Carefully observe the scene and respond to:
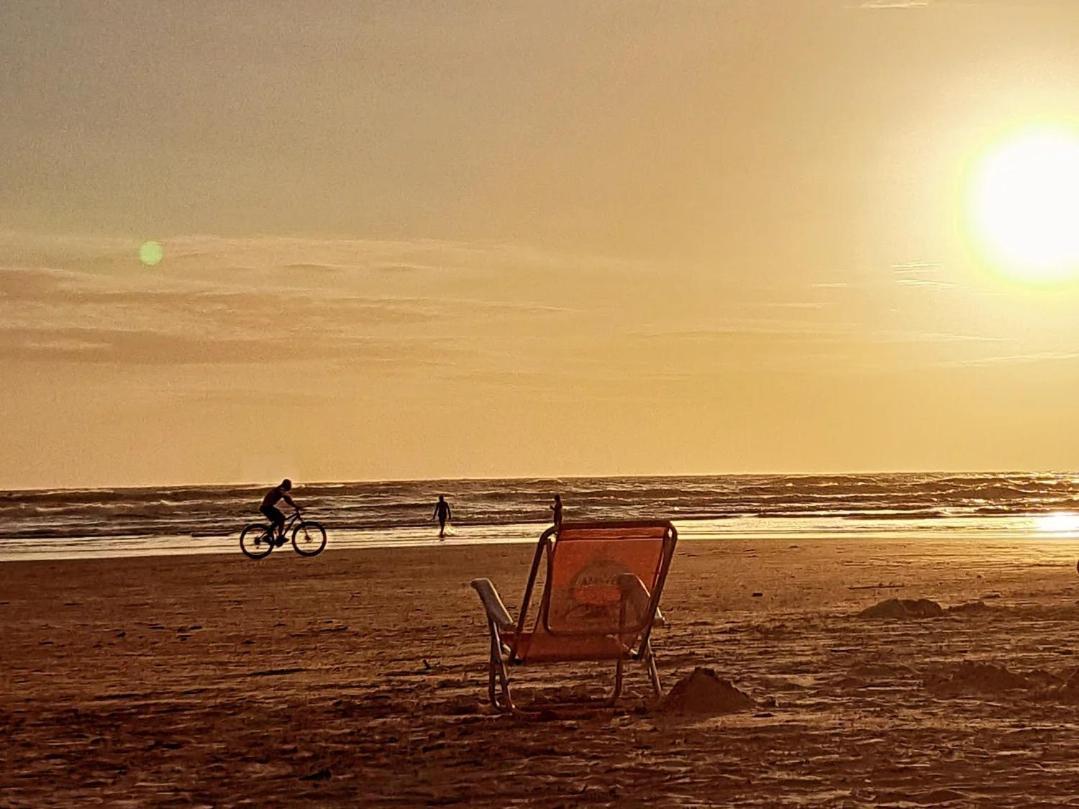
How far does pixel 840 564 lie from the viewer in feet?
78.0

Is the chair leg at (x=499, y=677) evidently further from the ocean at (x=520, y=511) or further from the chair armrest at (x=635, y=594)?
the ocean at (x=520, y=511)

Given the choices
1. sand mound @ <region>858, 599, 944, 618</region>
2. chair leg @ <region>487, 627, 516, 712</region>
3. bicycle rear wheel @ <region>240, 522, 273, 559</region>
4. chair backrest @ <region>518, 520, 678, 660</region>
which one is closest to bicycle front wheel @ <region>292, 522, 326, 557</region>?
bicycle rear wheel @ <region>240, 522, 273, 559</region>

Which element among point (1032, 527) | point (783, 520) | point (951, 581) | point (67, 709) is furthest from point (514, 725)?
point (783, 520)

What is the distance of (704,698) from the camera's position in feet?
27.5

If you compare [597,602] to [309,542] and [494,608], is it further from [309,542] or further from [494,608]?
[309,542]

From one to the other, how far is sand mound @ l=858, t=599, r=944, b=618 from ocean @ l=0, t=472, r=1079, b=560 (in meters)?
21.3

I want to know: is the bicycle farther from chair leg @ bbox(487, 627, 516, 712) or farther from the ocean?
chair leg @ bbox(487, 627, 516, 712)

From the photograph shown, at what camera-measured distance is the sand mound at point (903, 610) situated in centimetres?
1323

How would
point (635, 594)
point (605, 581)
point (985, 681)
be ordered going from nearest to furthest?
point (635, 594) < point (605, 581) < point (985, 681)

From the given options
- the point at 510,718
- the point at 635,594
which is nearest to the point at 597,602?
the point at 635,594

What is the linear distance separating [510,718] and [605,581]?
949 millimetres

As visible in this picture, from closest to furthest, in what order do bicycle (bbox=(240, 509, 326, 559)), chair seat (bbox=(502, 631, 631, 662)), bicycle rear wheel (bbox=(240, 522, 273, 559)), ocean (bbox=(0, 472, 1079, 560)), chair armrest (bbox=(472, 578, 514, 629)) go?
chair seat (bbox=(502, 631, 631, 662))
chair armrest (bbox=(472, 578, 514, 629))
bicycle rear wheel (bbox=(240, 522, 273, 559))
bicycle (bbox=(240, 509, 326, 559))
ocean (bbox=(0, 472, 1079, 560))

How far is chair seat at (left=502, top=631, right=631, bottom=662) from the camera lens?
8.29 m

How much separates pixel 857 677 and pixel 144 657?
614 centimetres
